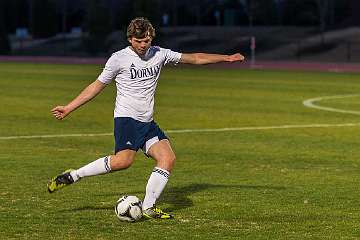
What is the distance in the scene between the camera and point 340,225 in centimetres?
1155

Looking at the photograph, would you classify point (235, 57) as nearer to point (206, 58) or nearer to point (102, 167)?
point (206, 58)

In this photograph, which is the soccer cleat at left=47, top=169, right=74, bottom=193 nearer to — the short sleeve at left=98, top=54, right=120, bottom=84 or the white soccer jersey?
the white soccer jersey

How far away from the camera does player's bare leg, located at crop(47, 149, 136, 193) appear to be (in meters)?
12.0

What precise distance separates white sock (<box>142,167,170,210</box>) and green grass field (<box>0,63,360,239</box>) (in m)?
0.29

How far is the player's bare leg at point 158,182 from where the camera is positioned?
38.9 ft

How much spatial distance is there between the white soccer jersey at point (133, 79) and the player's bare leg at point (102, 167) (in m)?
0.43

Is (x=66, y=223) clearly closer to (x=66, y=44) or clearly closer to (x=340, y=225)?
(x=340, y=225)

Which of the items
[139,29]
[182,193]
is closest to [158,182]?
[139,29]

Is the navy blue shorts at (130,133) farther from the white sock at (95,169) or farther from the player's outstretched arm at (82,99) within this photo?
the player's outstretched arm at (82,99)

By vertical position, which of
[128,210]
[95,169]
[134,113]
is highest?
[134,113]

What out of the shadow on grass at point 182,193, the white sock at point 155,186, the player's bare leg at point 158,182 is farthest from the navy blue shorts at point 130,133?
the shadow on grass at point 182,193

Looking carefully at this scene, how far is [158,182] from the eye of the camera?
11.9 metres

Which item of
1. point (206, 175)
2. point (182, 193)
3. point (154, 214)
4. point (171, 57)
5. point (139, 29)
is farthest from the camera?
point (206, 175)

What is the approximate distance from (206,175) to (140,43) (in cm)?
460
